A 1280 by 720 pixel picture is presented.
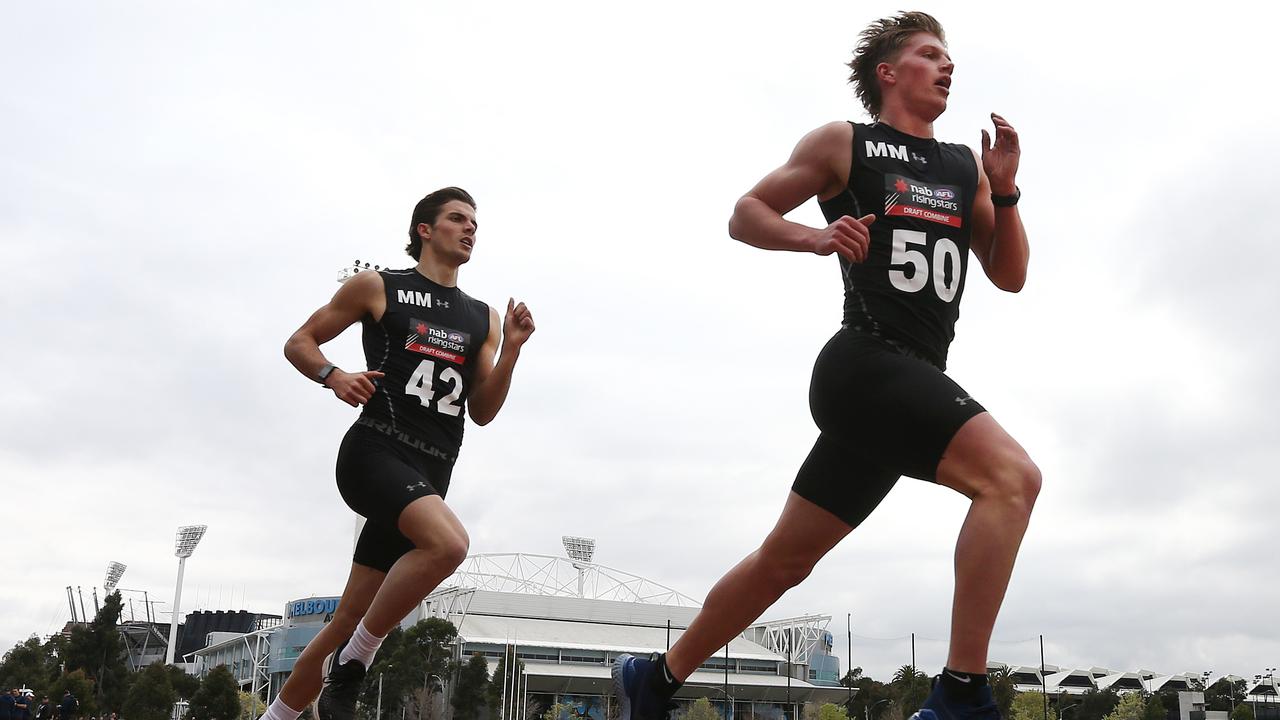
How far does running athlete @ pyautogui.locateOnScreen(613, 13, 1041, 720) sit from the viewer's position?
3.62 metres

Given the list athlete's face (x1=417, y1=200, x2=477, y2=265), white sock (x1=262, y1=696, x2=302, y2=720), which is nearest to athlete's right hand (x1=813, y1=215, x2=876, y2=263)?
athlete's face (x1=417, y1=200, x2=477, y2=265)

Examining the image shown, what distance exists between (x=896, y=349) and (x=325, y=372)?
11.3ft

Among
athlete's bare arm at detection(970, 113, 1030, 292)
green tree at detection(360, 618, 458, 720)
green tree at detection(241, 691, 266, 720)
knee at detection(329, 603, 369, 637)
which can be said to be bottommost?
green tree at detection(241, 691, 266, 720)

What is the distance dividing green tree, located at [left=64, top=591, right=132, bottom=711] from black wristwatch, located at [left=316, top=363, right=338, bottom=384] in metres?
65.9

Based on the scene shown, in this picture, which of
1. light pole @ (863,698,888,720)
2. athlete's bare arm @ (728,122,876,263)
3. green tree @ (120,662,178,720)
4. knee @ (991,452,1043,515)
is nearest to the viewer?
knee @ (991,452,1043,515)

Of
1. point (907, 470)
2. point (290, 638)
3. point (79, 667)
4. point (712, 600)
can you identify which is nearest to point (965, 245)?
point (907, 470)

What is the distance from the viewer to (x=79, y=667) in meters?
64.8

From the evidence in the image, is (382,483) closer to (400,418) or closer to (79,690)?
(400,418)

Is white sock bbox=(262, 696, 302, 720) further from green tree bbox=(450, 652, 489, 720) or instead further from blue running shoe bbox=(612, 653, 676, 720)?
green tree bbox=(450, 652, 489, 720)

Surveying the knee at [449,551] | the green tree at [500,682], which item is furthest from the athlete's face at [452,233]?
the green tree at [500,682]

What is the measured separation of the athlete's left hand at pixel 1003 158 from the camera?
14.9 feet

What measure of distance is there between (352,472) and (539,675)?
362ft

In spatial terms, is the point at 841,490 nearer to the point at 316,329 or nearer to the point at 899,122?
the point at 899,122

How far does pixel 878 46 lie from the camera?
5.05m
